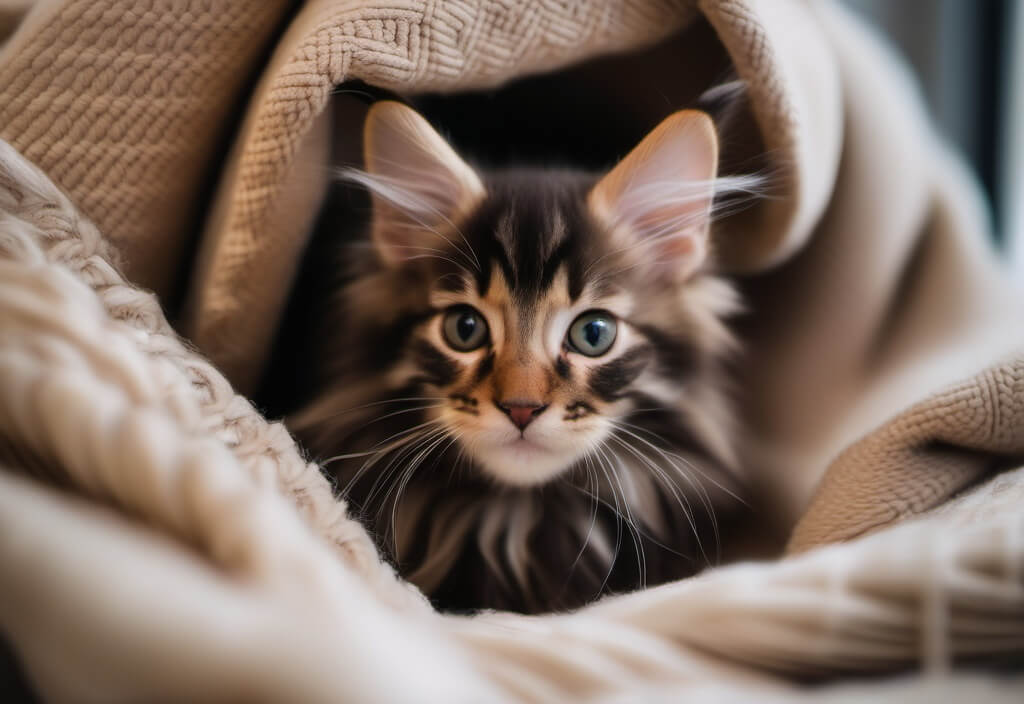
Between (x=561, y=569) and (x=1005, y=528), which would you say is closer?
(x=1005, y=528)

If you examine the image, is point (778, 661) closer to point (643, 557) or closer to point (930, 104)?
point (643, 557)

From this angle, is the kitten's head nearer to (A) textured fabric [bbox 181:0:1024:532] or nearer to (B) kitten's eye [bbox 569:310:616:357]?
(B) kitten's eye [bbox 569:310:616:357]

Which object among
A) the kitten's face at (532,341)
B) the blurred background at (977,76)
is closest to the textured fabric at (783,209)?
the kitten's face at (532,341)

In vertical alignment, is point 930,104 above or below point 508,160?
above

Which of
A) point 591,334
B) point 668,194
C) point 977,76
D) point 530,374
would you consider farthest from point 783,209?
point 977,76

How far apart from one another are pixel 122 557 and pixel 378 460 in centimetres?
66

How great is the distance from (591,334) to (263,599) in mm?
654

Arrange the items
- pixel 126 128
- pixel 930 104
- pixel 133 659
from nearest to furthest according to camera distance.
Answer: pixel 133 659 < pixel 126 128 < pixel 930 104

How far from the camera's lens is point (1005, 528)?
2.07 feet

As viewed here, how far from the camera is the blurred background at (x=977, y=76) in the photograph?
1.89 metres

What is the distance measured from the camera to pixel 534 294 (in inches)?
40.2

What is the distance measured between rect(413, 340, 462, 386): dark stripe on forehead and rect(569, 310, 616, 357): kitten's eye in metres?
0.18

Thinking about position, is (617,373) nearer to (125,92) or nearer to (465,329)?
(465,329)

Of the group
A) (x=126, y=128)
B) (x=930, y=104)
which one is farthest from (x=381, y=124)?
(x=930, y=104)
